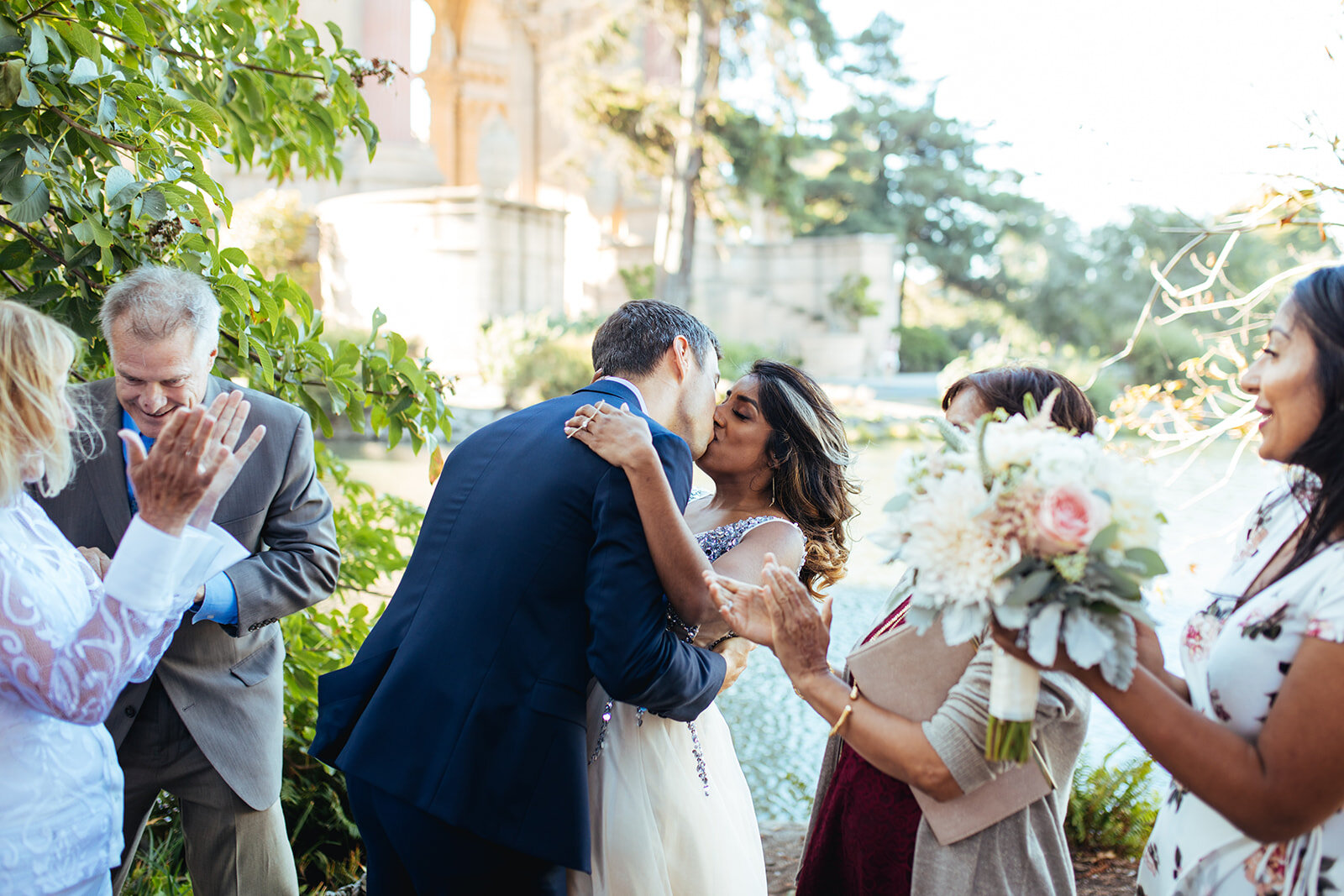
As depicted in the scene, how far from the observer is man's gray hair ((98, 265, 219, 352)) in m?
2.45

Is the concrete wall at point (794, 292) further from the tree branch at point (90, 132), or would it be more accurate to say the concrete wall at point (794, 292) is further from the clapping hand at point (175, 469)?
the clapping hand at point (175, 469)

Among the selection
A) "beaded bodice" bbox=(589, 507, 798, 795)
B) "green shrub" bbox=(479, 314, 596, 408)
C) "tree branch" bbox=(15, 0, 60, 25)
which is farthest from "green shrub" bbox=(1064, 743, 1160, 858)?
"green shrub" bbox=(479, 314, 596, 408)

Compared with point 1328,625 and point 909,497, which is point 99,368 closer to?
point 909,497

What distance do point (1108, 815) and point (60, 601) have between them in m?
4.13

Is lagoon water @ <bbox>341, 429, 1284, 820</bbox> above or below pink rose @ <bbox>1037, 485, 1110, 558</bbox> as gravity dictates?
below

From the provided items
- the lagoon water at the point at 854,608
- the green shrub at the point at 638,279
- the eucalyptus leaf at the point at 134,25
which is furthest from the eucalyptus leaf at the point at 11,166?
the green shrub at the point at 638,279

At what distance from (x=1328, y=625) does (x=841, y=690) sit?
2.84ft

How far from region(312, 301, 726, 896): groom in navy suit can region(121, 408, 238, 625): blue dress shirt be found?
518 mm

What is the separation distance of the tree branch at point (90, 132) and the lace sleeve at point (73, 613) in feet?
4.35

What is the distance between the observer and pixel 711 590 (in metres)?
2.08

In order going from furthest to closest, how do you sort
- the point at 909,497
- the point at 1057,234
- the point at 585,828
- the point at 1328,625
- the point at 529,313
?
the point at 1057,234 < the point at 529,313 < the point at 585,828 < the point at 909,497 < the point at 1328,625

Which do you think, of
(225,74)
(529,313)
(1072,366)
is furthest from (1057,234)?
(225,74)

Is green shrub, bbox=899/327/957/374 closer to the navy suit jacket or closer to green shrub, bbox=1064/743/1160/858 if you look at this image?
green shrub, bbox=1064/743/1160/858

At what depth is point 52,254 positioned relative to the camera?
2861mm
